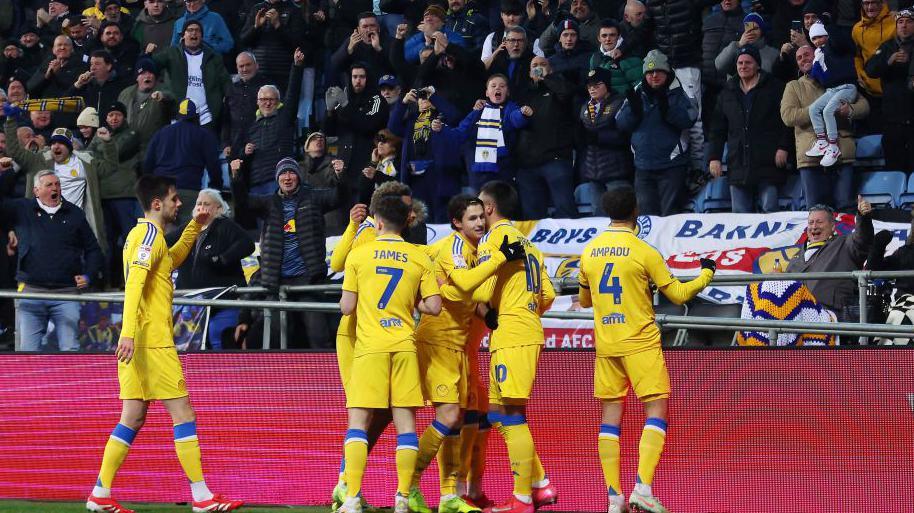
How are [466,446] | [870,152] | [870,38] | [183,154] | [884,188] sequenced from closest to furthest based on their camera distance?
[466,446] → [884,188] → [870,38] → [870,152] → [183,154]

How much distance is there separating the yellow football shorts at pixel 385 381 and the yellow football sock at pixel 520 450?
0.66m

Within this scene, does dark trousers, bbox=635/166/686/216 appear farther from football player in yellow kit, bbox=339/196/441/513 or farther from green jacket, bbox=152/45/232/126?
football player in yellow kit, bbox=339/196/441/513

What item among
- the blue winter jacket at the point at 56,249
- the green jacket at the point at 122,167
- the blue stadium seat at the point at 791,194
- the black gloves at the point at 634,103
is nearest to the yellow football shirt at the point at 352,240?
the blue winter jacket at the point at 56,249

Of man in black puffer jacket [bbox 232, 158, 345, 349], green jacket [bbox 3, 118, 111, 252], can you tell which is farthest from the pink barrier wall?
green jacket [bbox 3, 118, 111, 252]

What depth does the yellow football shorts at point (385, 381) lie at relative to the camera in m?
9.09

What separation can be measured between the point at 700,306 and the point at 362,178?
4.80 m

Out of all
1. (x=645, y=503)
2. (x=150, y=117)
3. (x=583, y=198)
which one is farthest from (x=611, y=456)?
(x=150, y=117)

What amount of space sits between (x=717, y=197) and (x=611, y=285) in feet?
20.8

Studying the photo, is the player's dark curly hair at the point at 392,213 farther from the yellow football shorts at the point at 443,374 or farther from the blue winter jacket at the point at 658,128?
the blue winter jacket at the point at 658,128

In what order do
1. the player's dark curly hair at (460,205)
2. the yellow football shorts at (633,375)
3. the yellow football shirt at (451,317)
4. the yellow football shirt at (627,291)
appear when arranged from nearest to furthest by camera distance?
the yellow football shorts at (633,375) < the yellow football shirt at (627,291) < the yellow football shirt at (451,317) < the player's dark curly hair at (460,205)

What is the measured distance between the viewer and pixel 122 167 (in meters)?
17.3

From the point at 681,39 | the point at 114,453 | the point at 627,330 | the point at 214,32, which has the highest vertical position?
the point at 214,32

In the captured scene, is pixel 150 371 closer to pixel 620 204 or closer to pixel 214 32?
pixel 620 204

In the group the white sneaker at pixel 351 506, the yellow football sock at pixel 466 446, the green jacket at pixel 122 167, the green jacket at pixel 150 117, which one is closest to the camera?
the white sneaker at pixel 351 506
